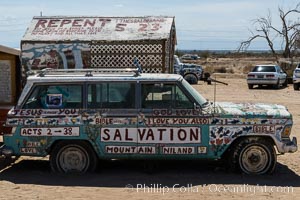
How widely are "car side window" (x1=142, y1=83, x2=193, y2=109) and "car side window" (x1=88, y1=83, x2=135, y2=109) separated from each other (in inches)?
8.4

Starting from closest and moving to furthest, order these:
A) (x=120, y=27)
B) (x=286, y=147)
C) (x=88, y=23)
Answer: (x=286, y=147)
(x=120, y=27)
(x=88, y=23)

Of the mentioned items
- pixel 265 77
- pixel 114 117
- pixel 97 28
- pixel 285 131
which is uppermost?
pixel 97 28

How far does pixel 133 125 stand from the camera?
834 centimetres

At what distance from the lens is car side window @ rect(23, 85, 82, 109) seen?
850 centimetres

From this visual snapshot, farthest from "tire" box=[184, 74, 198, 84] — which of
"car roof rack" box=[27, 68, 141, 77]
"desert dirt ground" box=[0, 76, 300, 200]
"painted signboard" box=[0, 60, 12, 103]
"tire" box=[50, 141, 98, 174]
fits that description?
"tire" box=[50, 141, 98, 174]

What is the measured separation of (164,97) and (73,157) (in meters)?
1.67

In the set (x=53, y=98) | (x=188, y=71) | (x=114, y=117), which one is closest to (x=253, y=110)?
(x=114, y=117)

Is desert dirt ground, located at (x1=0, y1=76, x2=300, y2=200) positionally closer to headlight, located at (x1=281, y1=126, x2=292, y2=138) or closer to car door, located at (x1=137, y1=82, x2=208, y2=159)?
car door, located at (x1=137, y1=82, x2=208, y2=159)

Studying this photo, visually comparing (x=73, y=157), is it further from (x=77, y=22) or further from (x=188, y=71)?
(x=188, y=71)

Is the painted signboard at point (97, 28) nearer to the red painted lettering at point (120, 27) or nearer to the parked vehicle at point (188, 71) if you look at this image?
the red painted lettering at point (120, 27)

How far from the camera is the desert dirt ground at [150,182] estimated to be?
7.40 metres

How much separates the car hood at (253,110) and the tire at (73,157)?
82.4 inches

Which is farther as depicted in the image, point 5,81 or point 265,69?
point 265,69

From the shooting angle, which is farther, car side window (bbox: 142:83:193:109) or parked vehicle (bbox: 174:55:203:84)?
parked vehicle (bbox: 174:55:203:84)
